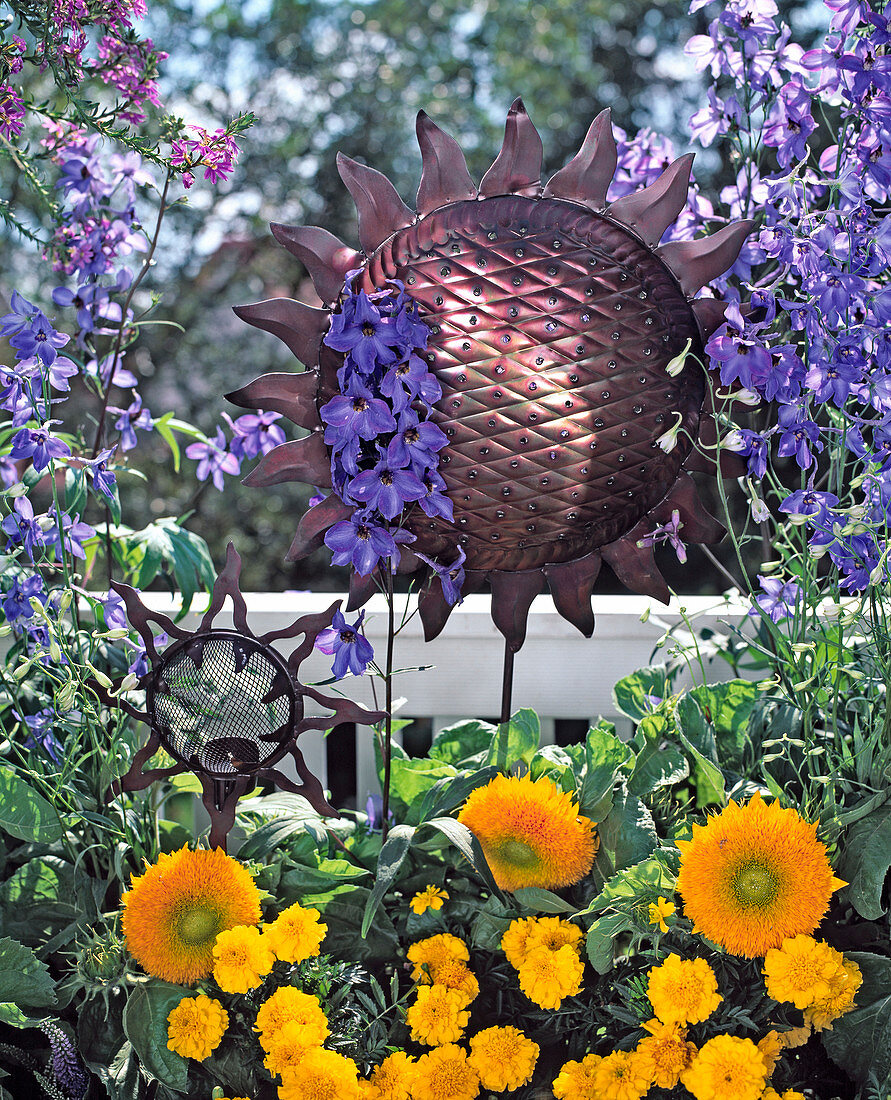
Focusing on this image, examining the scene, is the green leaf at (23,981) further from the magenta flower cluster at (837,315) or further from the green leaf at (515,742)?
the magenta flower cluster at (837,315)

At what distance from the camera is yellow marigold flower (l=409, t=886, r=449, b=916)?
0.98 metres

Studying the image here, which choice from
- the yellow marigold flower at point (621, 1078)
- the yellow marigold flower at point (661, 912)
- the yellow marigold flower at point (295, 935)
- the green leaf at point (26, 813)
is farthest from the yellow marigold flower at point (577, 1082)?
the green leaf at point (26, 813)

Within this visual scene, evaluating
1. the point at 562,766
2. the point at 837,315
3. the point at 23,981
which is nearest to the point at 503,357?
the point at 837,315

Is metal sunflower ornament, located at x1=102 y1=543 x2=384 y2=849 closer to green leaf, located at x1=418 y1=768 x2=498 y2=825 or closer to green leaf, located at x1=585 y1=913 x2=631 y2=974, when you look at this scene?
green leaf, located at x1=418 y1=768 x2=498 y2=825

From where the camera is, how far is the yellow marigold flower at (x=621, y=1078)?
0.84 meters

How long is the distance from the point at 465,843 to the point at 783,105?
32.6 inches

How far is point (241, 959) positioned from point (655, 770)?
1.50 ft

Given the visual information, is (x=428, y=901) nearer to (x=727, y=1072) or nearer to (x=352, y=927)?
(x=352, y=927)

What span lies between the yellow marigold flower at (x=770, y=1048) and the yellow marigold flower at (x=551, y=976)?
163 millimetres

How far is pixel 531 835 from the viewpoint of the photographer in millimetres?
956

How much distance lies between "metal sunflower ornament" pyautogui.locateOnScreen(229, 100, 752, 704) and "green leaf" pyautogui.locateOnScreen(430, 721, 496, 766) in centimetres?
25

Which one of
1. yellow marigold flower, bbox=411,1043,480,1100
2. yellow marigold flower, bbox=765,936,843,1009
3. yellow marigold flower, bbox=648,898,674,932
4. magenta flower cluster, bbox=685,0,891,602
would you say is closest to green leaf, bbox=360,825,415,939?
yellow marigold flower, bbox=411,1043,480,1100

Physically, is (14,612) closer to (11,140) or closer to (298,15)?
(11,140)

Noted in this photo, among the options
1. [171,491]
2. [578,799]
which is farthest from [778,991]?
[171,491]
